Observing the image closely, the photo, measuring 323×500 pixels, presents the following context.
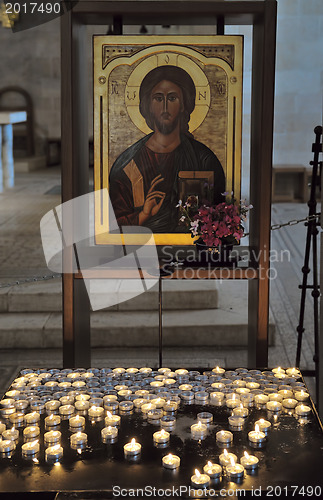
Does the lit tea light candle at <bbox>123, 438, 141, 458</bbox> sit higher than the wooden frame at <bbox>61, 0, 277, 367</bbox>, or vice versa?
the wooden frame at <bbox>61, 0, 277, 367</bbox>

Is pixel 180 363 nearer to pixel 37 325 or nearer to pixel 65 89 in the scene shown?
pixel 37 325

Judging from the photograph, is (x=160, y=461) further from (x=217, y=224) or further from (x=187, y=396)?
(x=217, y=224)

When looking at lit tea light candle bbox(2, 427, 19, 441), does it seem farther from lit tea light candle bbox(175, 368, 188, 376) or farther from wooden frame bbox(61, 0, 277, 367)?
wooden frame bbox(61, 0, 277, 367)

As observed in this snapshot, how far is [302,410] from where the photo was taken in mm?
2322

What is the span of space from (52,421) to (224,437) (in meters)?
0.55

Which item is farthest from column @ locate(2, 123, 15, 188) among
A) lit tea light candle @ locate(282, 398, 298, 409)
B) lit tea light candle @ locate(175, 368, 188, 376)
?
lit tea light candle @ locate(282, 398, 298, 409)

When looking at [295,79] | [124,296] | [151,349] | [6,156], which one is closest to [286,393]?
[151,349]

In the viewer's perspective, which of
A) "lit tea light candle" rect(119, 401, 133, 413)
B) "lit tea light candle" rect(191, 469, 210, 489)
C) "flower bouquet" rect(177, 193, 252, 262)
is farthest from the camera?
"flower bouquet" rect(177, 193, 252, 262)

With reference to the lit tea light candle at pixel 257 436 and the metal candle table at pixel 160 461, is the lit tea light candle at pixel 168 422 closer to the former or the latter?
the metal candle table at pixel 160 461

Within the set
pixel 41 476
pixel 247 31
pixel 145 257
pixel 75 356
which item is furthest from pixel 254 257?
pixel 247 31

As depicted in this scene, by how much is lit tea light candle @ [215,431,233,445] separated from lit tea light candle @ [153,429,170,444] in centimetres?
15

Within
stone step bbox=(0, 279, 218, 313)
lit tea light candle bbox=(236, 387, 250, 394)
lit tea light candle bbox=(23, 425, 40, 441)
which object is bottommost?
stone step bbox=(0, 279, 218, 313)

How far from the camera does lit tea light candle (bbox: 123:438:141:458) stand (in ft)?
6.68

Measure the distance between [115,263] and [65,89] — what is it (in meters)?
0.86
